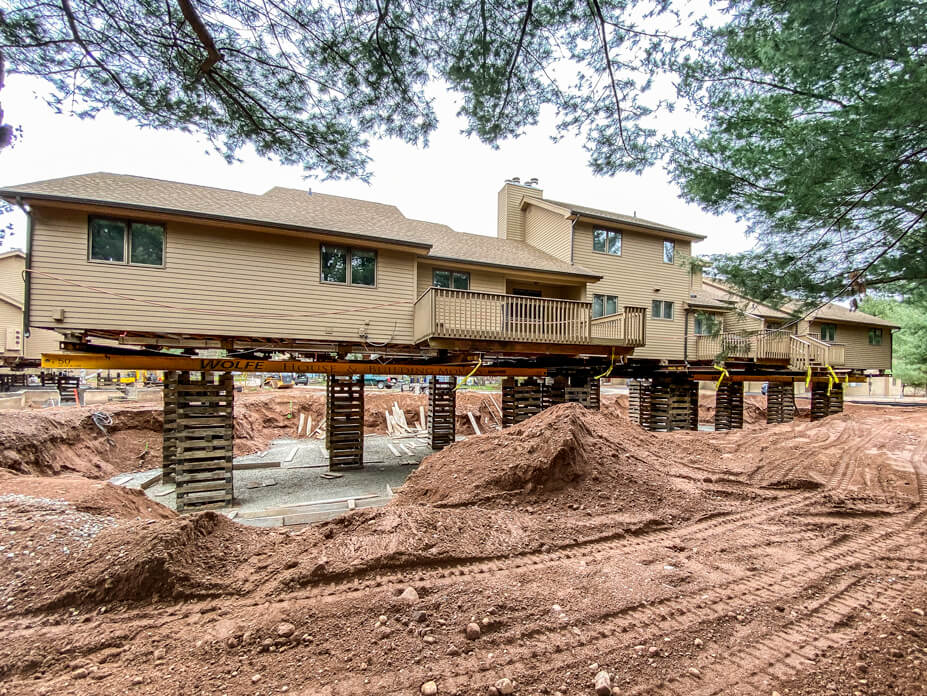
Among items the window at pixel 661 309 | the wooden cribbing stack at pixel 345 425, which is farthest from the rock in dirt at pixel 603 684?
the window at pixel 661 309

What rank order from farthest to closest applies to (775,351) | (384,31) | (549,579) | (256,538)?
(775,351) < (384,31) < (256,538) < (549,579)

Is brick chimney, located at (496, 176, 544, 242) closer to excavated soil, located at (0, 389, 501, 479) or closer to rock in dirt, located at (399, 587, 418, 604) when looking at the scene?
excavated soil, located at (0, 389, 501, 479)

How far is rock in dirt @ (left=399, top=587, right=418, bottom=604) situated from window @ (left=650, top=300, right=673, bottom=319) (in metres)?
16.2

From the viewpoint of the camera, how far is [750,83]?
4250 mm

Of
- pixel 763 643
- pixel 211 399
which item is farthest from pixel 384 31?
pixel 211 399

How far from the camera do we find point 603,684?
202 cm

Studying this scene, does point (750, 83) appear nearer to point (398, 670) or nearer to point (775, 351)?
point (398, 670)

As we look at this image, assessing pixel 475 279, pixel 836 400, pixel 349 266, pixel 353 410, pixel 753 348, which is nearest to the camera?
pixel 349 266

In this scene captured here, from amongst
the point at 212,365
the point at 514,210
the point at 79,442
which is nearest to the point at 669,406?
the point at 514,210

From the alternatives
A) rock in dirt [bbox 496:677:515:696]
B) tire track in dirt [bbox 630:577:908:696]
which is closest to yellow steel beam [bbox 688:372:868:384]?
tire track in dirt [bbox 630:577:908:696]

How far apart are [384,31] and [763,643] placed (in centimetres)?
626

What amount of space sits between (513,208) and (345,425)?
1316 centimetres

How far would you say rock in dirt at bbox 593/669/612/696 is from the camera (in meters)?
1.98

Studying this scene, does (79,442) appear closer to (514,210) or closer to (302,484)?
(302,484)
